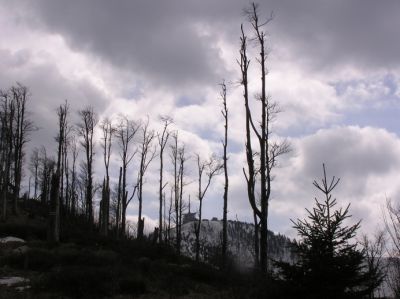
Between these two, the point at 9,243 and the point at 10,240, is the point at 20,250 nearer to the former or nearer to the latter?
the point at 9,243

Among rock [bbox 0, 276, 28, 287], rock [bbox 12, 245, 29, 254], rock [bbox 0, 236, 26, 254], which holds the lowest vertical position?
rock [bbox 0, 276, 28, 287]

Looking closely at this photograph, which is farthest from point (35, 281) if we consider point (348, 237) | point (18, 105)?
point (18, 105)

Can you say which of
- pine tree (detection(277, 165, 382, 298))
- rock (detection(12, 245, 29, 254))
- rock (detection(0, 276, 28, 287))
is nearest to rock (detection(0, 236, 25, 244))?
rock (detection(12, 245, 29, 254))

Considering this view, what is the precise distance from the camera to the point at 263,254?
13922 millimetres

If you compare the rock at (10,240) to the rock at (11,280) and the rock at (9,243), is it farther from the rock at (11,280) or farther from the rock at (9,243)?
the rock at (11,280)

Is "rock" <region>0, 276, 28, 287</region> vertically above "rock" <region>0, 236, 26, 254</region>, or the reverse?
"rock" <region>0, 236, 26, 254</region>

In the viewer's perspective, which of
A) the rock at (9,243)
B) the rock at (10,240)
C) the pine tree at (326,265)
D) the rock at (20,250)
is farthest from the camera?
the rock at (10,240)

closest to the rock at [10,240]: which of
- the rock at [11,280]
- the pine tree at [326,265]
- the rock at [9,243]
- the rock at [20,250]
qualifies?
the rock at [9,243]

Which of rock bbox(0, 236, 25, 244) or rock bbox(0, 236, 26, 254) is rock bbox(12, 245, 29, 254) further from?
rock bbox(0, 236, 25, 244)

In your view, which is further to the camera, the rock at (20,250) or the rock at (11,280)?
the rock at (20,250)

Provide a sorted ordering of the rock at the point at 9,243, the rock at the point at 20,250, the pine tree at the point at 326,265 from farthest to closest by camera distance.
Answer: the rock at the point at 9,243 < the rock at the point at 20,250 < the pine tree at the point at 326,265

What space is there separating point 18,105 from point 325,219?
2838cm

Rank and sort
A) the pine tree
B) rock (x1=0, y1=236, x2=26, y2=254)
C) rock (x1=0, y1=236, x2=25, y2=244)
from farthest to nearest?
rock (x1=0, y1=236, x2=25, y2=244) < rock (x1=0, y1=236, x2=26, y2=254) < the pine tree

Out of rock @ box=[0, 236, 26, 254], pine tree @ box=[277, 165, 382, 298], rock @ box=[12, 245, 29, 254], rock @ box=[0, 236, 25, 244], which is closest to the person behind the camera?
pine tree @ box=[277, 165, 382, 298]
